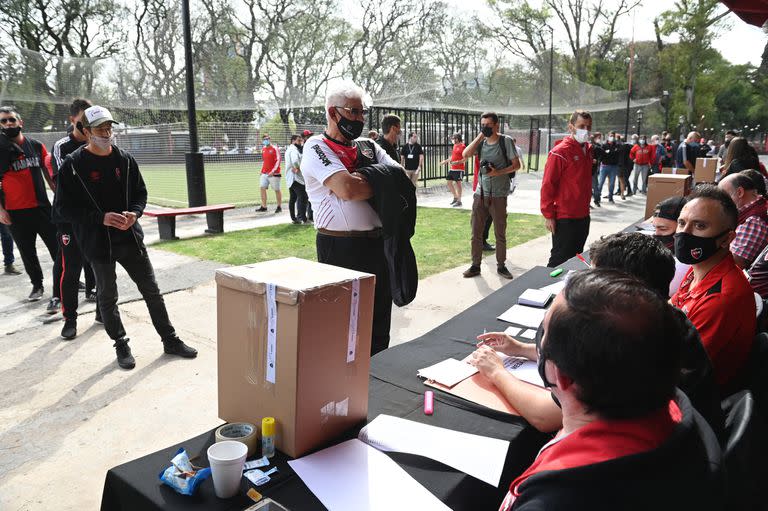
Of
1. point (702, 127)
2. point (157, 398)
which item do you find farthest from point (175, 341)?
point (702, 127)

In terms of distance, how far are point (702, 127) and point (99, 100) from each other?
48.9 meters

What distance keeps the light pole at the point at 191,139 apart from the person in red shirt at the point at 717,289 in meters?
8.53

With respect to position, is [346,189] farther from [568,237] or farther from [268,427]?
[568,237]

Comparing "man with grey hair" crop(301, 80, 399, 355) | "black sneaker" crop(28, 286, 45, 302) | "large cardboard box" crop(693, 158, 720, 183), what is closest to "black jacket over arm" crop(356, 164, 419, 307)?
"man with grey hair" crop(301, 80, 399, 355)

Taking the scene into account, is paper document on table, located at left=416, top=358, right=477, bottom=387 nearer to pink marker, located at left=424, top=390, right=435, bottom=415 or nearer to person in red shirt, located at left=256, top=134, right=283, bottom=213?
pink marker, located at left=424, top=390, right=435, bottom=415

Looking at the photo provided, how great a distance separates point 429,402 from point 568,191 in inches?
152

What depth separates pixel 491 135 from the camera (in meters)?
6.18

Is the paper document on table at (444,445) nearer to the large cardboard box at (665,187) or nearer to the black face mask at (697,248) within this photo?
the black face mask at (697,248)

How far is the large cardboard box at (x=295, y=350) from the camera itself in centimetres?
137

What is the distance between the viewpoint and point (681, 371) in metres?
1.40

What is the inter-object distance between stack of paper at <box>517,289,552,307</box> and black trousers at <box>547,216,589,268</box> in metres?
2.39

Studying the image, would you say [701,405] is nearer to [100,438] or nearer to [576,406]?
[576,406]

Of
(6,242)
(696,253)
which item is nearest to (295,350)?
(696,253)

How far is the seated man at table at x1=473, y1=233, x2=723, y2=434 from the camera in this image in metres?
1.49
